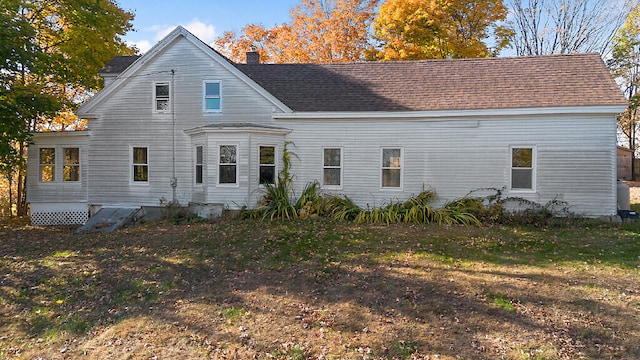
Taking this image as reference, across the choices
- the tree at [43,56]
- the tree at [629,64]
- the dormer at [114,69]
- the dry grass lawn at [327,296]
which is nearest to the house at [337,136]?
the tree at [43,56]

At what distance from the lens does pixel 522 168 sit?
12.2 metres

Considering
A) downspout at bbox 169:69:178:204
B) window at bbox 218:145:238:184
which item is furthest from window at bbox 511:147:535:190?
downspout at bbox 169:69:178:204

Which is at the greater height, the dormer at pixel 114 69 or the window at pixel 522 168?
the dormer at pixel 114 69

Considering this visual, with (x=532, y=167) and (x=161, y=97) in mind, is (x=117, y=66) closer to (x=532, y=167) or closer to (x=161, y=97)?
(x=161, y=97)

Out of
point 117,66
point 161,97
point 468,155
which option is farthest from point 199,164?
point 468,155

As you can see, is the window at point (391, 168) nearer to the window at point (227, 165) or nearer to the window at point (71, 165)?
the window at point (227, 165)

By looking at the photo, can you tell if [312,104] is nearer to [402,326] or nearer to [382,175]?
[382,175]

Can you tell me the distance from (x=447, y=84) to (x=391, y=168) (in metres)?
3.72

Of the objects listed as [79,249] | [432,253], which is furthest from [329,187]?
[79,249]

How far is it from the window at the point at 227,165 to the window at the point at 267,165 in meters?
0.91

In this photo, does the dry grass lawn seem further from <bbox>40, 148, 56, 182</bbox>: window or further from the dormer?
the dormer

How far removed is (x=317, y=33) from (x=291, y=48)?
2.01m

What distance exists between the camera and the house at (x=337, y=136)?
38.9 ft

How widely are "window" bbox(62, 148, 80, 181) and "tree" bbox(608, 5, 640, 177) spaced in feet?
113
